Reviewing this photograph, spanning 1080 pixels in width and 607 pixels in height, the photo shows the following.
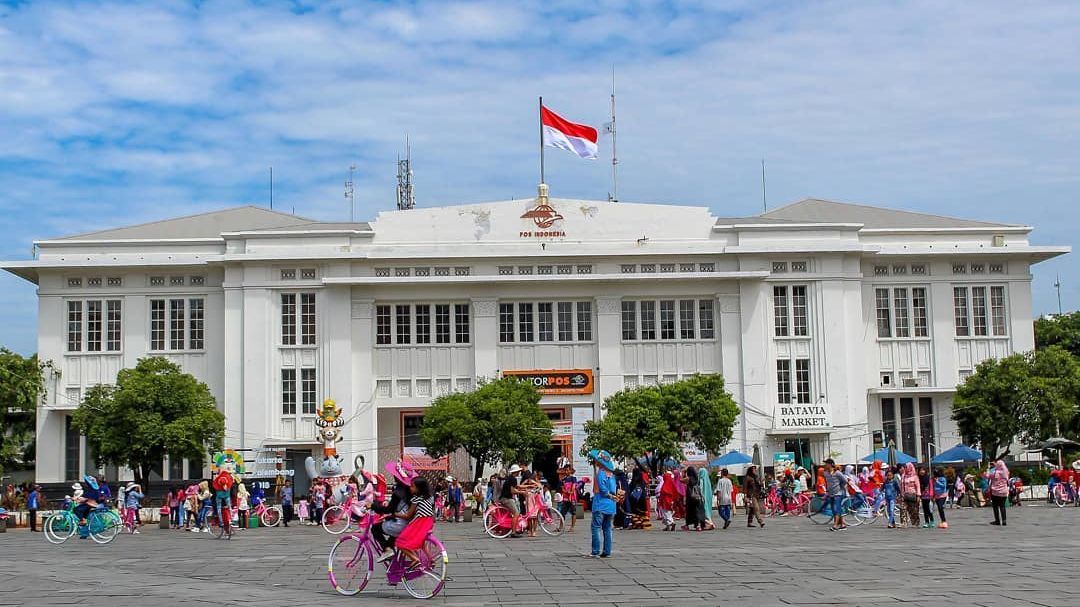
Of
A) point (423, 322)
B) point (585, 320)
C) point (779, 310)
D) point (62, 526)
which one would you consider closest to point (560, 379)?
point (585, 320)

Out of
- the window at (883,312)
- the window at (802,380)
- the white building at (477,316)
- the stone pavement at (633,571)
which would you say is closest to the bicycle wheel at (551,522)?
the stone pavement at (633,571)

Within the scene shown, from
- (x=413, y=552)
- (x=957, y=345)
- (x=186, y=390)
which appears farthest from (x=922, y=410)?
(x=413, y=552)

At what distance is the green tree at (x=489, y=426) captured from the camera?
43156mm

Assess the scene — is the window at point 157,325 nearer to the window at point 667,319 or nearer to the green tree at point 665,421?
the green tree at point 665,421

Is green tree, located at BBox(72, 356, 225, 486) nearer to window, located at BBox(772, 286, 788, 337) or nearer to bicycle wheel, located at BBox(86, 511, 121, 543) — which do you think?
bicycle wheel, located at BBox(86, 511, 121, 543)

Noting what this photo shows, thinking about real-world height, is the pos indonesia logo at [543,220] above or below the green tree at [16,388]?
above

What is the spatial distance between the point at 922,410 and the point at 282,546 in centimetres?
3622

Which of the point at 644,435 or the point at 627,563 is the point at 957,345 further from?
the point at 627,563

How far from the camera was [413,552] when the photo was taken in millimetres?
13570

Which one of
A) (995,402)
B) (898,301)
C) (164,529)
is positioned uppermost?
(898,301)

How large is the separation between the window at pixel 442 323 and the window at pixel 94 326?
14.6 meters

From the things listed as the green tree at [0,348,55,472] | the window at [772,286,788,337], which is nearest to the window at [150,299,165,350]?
the green tree at [0,348,55,472]

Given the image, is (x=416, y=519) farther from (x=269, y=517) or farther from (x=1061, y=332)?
(x=1061, y=332)

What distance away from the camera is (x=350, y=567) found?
46.5ft
